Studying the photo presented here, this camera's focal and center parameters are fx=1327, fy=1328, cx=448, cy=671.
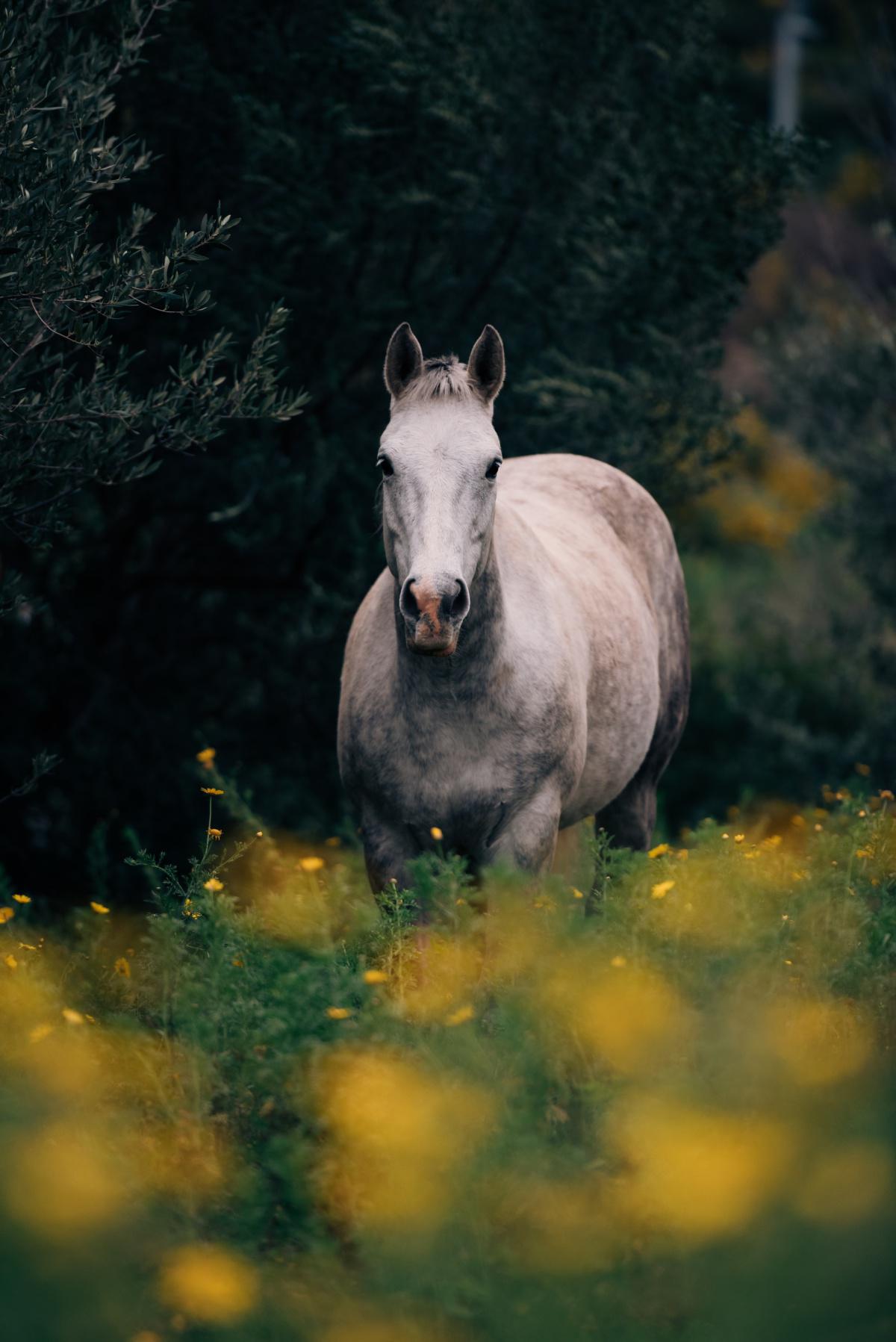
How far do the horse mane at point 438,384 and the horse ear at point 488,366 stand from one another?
6 centimetres

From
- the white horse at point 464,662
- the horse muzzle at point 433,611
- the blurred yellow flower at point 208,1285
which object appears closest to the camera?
the blurred yellow flower at point 208,1285

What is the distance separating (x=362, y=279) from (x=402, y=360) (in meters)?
3.52

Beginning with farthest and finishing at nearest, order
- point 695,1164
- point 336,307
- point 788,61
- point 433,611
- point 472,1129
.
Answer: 1. point 788,61
2. point 336,307
3. point 433,611
4. point 472,1129
5. point 695,1164

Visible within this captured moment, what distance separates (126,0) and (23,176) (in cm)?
218

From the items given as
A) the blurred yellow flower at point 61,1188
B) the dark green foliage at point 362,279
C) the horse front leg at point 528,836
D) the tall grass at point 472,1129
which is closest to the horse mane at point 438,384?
the horse front leg at point 528,836

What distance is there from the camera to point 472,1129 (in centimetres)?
288

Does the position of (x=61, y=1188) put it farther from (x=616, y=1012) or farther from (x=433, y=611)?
(x=433, y=611)

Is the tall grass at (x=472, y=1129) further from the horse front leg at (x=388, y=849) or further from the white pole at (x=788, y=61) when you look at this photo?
the white pole at (x=788, y=61)

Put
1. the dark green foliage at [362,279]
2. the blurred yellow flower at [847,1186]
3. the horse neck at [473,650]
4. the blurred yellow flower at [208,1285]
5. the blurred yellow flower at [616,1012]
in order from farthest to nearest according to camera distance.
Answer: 1. the dark green foliage at [362,279]
2. the horse neck at [473,650]
3. the blurred yellow flower at [616,1012]
4. the blurred yellow flower at [847,1186]
5. the blurred yellow flower at [208,1285]

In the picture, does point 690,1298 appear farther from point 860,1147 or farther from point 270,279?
point 270,279

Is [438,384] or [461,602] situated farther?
[438,384]

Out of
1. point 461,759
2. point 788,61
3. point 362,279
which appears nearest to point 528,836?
point 461,759

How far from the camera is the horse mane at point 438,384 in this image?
175 inches

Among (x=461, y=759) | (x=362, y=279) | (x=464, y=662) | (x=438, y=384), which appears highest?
(x=438, y=384)
